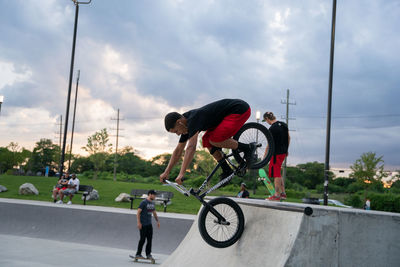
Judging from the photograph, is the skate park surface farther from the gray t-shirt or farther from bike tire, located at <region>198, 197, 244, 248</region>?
the gray t-shirt

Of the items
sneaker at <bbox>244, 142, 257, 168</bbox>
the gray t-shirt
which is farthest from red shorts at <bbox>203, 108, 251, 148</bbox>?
the gray t-shirt

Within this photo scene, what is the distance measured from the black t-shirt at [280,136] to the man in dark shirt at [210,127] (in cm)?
172

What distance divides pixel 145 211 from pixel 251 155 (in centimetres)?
519

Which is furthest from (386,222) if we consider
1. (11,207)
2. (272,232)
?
(11,207)

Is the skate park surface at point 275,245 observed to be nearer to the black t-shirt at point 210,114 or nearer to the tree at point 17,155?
the black t-shirt at point 210,114

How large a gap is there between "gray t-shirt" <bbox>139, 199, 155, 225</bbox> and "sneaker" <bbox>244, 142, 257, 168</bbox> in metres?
4.96

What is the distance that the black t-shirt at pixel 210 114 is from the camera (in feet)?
14.9

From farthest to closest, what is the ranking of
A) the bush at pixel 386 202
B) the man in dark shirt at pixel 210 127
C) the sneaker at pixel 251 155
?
the bush at pixel 386 202
the sneaker at pixel 251 155
the man in dark shirt at pixel 210 127

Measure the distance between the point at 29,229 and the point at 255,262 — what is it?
37.1 ft

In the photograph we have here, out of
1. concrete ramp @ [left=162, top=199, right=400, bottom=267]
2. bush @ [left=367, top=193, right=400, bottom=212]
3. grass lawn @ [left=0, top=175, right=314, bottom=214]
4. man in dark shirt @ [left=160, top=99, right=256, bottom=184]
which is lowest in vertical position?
grass lawn @ [left=0, top=175, right=314, bottom=214]

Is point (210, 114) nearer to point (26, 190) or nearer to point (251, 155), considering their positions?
point (251, 155)

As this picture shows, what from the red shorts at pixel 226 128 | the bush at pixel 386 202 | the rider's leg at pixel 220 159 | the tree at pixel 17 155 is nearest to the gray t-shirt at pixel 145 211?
the rider's leg at pixel 220 159

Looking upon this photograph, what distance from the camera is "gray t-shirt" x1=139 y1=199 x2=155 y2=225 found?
31.1 ft

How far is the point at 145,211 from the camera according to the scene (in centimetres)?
954
